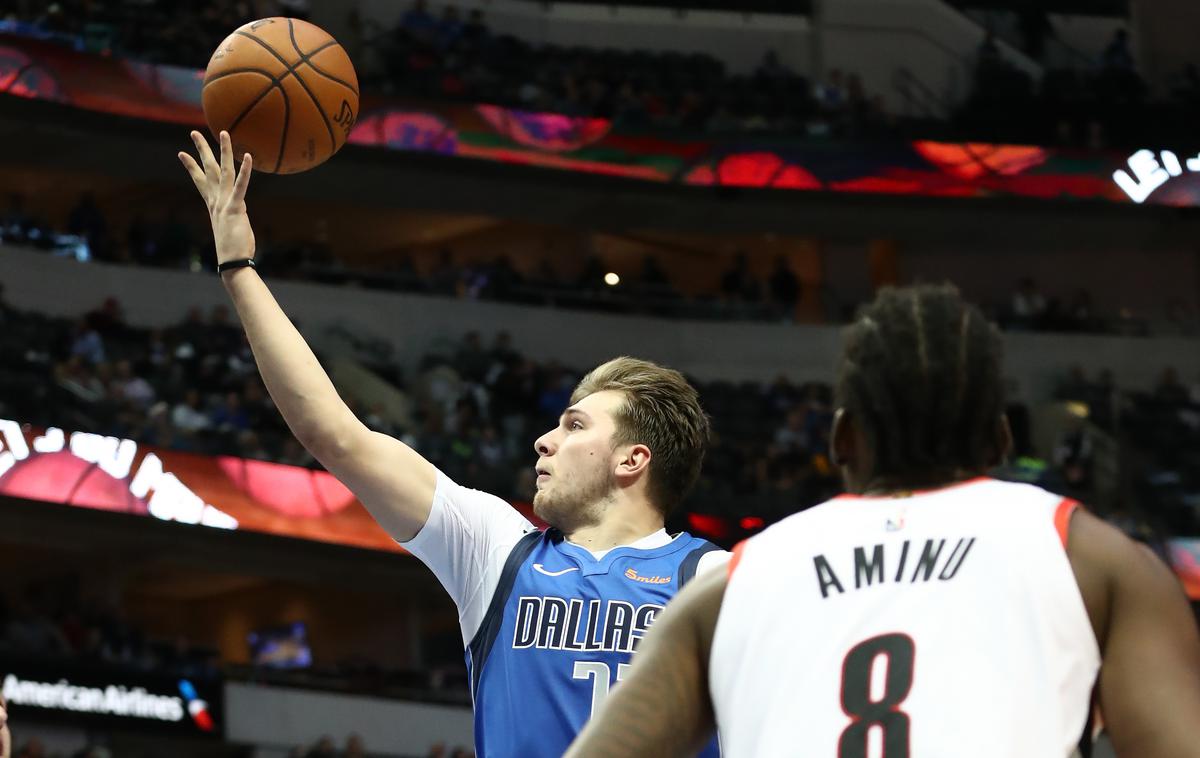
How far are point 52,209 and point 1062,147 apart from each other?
47.7 ft

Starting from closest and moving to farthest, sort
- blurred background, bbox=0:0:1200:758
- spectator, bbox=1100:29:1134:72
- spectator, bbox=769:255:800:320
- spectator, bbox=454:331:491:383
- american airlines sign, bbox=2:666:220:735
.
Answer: american airlines sign, bbox=2:666:220:735, blurred background, bbox=0:0:1200:758, spectator, bbox=454:331:491:383, spectator, bbox=769:255:800:320, spectator, bbox=1100:29:1134:72

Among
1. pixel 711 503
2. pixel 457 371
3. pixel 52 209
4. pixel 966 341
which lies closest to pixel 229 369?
pixel 457 371

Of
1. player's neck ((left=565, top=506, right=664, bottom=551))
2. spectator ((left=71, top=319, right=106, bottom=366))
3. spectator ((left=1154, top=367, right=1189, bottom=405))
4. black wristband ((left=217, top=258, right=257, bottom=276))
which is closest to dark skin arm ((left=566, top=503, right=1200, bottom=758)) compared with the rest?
player's neck ((left=565, top=506, right=664, bottom=551))

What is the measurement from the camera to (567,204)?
2472cm

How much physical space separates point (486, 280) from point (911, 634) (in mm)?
21552

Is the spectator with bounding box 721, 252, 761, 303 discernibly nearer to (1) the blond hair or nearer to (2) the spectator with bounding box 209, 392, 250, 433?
(2) the spectator with bounding box 209, 392, 250, 433

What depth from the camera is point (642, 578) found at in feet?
11.7

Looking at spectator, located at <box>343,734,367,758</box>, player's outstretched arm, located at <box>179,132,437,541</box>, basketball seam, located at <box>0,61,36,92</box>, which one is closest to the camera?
player's outstretched arm, located at <box>179,132,437,541</box>

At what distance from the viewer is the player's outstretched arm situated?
3.33 metres

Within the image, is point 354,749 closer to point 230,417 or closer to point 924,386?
point 230,417

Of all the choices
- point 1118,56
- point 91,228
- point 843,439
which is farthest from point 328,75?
point 1118,56

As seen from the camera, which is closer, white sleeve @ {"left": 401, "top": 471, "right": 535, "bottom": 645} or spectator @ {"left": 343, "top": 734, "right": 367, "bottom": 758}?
white sleeve @ {"left": 401, "top": 471, "right": 535, "bottom": 645}

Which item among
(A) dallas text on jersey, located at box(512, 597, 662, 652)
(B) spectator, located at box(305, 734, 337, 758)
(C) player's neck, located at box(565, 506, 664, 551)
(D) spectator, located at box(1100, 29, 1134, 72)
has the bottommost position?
(B) spectator, located at box(305, 734, 337, 758)

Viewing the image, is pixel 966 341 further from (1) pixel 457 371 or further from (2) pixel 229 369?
(1) pixel 457 371
